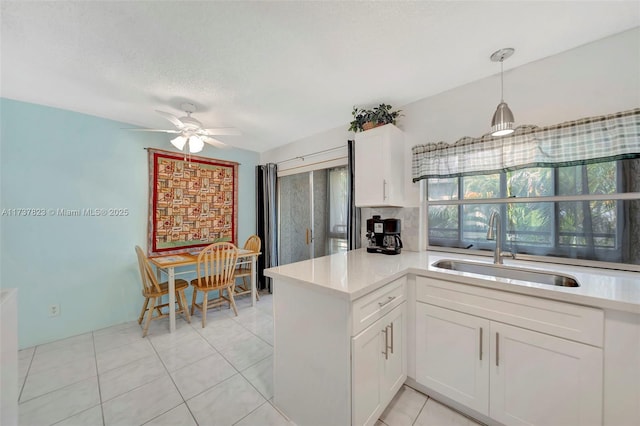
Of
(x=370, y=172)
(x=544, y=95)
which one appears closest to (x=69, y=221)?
(x=370, y=172)

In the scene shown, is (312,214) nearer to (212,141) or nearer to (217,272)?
(217,272)

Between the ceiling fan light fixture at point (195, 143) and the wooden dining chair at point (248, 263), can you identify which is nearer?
the ceiling fan light fixture at point (195, 143)

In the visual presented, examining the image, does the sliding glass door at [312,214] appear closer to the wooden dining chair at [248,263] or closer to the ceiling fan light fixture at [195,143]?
the wooden dining chair at [248,263]

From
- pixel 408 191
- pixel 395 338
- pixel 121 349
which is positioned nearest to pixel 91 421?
pixel 121 349

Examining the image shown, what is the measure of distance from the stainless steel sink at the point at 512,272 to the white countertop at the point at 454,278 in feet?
0.13

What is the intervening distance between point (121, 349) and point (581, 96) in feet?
14.0

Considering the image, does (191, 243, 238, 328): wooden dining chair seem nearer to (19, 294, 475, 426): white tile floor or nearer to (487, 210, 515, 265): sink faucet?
(19, 294, 475, 426): white tile floor

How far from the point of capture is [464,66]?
1.75 m

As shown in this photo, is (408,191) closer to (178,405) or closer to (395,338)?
(395,338)

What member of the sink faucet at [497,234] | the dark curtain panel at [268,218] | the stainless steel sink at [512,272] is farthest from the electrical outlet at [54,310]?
the sink faucet at [497,234]

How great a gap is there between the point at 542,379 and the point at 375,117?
2.16 metres

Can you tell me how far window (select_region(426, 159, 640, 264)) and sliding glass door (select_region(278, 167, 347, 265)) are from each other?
55.3 inches

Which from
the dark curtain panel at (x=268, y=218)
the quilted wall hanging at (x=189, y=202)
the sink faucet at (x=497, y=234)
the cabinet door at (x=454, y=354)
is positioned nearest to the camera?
→ the cabinet door at (x=454, y=354)

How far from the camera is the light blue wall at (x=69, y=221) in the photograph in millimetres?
2152
